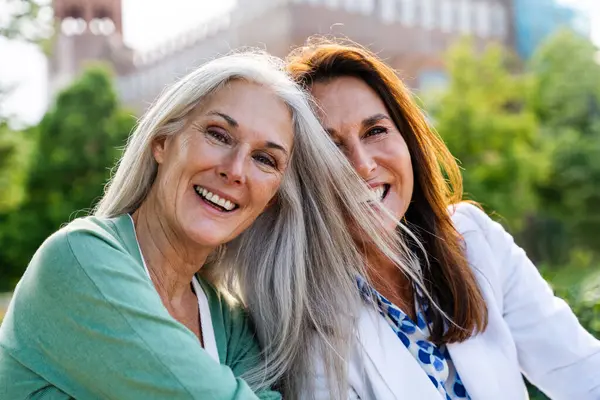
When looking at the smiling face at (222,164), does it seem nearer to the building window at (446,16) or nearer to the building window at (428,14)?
the building window at (428,14)

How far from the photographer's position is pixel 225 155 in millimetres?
2396

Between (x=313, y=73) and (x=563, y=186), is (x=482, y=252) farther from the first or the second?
(x=563, y=186)

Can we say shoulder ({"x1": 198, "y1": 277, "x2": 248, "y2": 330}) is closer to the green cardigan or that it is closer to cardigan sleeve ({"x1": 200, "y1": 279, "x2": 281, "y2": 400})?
cardigan sleeve ({"x1": 200, "y1": 279, "x2": 281, "y2": 400})

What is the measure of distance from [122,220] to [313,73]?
912mm

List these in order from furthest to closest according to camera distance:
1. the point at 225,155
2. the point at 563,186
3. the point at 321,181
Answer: the point at 563,186 < the point at 321,181 < the point at 225,155

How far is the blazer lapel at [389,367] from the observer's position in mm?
2555

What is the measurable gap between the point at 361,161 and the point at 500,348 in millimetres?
811

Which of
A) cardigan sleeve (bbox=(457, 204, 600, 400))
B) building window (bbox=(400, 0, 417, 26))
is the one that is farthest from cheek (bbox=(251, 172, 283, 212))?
building window (bbox=(400, 0, 417, 26))

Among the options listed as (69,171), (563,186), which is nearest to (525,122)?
(563,186)

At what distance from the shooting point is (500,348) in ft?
9.13

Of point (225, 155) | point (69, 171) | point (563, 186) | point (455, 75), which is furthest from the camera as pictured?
point (563, 186)

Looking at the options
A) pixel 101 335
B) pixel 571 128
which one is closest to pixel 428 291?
pixel 101 335

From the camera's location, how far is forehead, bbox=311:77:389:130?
2.79m

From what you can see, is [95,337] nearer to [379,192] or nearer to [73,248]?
[73,248]
